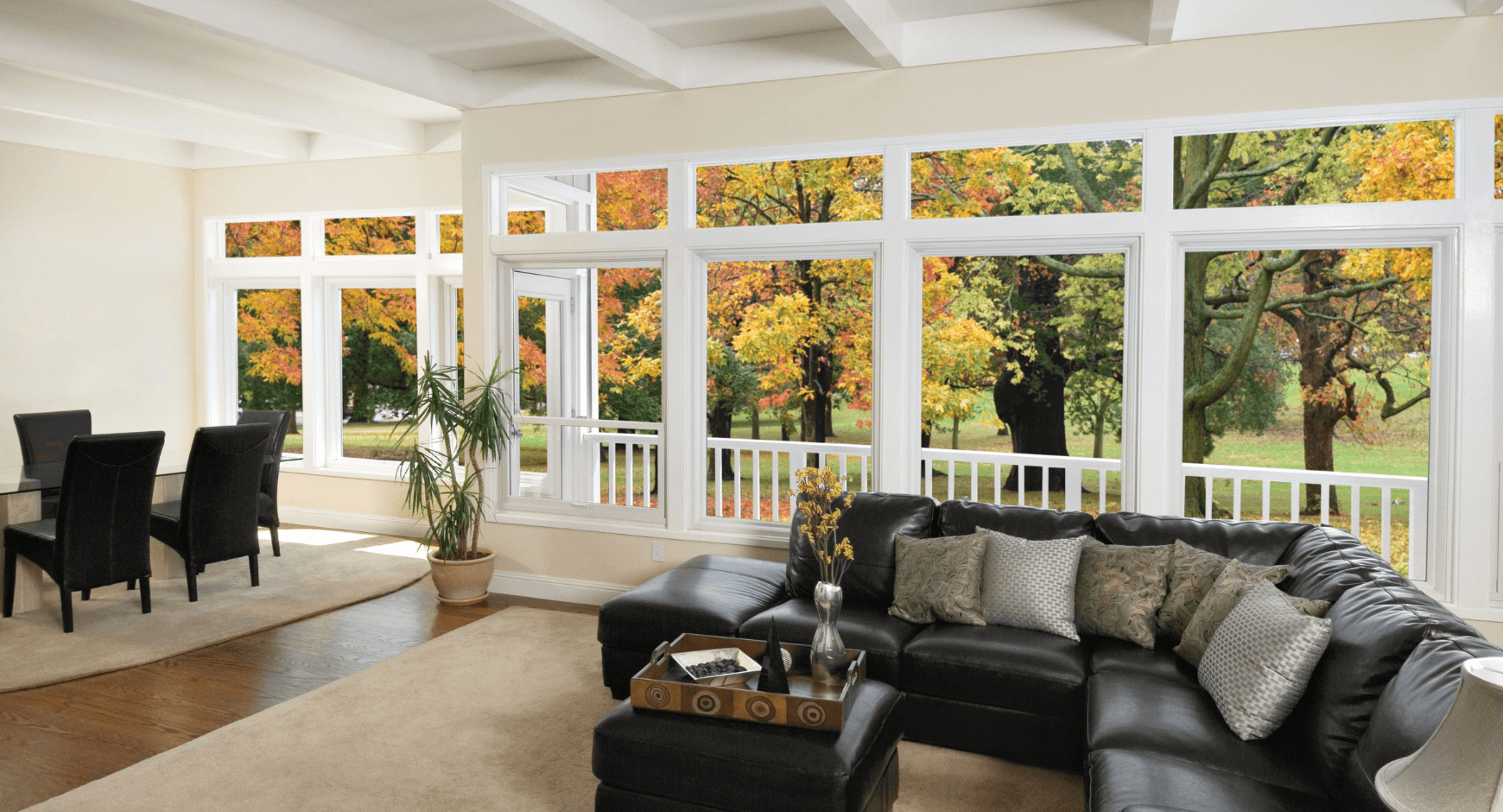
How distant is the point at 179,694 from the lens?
159 inches

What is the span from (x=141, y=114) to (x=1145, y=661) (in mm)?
7033

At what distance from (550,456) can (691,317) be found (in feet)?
4.50

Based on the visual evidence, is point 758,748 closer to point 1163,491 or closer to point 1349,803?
point 1349,803

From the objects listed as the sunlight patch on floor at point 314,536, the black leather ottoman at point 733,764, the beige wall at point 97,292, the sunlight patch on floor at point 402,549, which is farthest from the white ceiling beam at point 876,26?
the beige wall at point 97,292

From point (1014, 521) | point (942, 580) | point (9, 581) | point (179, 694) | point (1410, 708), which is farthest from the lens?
point (9, 581)

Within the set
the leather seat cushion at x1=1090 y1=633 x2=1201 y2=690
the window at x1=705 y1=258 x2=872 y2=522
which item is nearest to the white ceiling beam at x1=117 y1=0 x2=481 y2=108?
the window at x1=705 y1=258 x2=872 y2=522

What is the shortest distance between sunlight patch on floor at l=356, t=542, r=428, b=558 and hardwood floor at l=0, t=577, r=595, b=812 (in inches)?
52.1

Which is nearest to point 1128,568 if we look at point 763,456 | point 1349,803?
point 1349,803

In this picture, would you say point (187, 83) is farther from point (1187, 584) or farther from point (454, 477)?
point (1187, 584)

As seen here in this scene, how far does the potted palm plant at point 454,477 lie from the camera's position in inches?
214

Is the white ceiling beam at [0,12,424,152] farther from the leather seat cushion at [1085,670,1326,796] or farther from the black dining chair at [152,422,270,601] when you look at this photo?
the leather seat cushion at [1085,670,1326,796]

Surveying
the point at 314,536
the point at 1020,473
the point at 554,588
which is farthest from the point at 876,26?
the point at 314,536

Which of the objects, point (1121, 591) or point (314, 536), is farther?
point (314, 536)

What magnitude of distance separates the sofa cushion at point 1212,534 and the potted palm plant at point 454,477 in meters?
3.30
